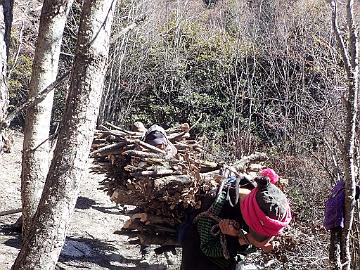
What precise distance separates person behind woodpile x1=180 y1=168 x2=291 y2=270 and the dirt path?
2.03m

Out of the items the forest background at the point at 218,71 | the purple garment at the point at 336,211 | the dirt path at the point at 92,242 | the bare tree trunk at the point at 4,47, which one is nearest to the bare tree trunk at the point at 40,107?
the bare tree trunk at the point at 4,47

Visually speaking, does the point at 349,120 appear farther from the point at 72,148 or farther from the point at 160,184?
the point at 72,148

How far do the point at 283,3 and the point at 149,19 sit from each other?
11.5ft

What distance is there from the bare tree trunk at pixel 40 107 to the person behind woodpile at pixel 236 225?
3.80ft

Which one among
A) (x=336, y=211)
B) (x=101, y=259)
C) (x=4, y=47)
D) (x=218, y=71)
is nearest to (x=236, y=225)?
(x=336, y=211)

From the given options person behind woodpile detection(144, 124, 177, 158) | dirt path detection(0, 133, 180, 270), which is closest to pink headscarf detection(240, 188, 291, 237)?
person behind woodpile detection(144, 124, 177, 158)

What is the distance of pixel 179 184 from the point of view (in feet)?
12.2

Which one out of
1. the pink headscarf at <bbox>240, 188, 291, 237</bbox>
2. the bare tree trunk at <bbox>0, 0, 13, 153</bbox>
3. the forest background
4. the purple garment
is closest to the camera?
the pink headscarf at <bbox>240, 188, 291, 237</bbox>

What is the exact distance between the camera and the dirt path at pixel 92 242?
18.0 ft

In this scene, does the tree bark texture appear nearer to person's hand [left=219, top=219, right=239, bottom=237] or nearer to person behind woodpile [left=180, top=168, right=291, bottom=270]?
person behind woodpile [left=180, top=168, right=291, bottom=270]

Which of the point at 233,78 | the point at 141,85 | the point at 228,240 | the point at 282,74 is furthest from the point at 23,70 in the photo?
the point at 228,240

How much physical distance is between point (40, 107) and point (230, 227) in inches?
64.1

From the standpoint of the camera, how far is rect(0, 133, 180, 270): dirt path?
5.50 meters

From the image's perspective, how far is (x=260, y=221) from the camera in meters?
2.90
